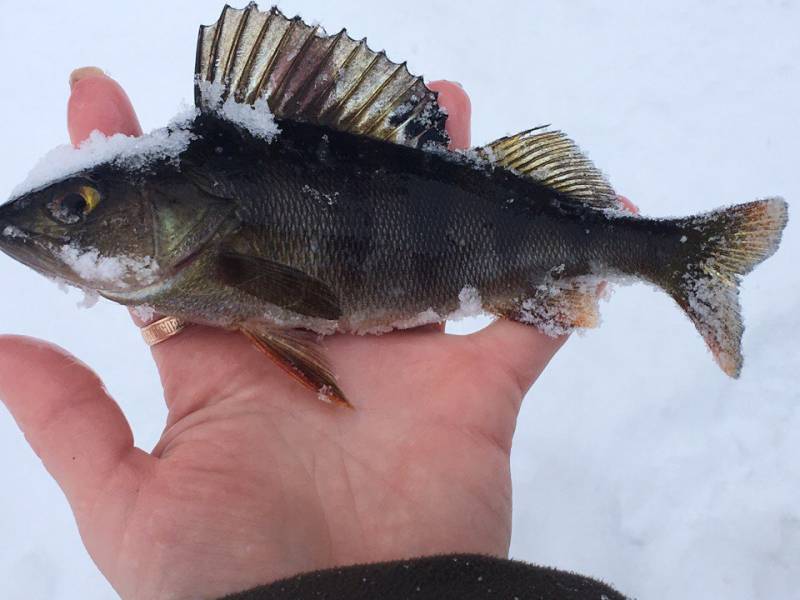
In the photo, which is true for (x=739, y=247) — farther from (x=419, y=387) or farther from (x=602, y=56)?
(x=602, y=56)

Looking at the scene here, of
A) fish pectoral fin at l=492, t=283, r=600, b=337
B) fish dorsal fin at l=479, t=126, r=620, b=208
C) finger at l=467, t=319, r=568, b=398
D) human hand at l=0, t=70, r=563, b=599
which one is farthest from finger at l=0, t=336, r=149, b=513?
fish dorsal fin at l=479, t=126, r=620, b=208

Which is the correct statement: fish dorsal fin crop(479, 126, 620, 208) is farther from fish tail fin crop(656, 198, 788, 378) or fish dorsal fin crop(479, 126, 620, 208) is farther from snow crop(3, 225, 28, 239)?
snow crop(3, 225, 28, 239)

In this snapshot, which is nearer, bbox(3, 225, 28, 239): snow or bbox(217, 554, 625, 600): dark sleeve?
bbox(217, 554, 625, 600): dark sleeve

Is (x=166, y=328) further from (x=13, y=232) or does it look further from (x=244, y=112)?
(x=244, y=112)

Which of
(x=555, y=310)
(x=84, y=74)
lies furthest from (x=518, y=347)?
(x=84, y=74)

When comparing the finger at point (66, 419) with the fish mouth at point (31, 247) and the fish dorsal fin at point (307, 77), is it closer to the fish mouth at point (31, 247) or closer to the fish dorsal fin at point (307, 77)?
the fish mouth at point (31, 247)

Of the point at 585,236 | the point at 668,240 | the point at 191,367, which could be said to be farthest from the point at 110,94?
the point at 668,240
